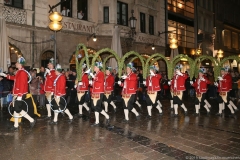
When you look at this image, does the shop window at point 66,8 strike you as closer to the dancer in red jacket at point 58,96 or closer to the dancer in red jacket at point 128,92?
the dancer in red jacket at point 58,96

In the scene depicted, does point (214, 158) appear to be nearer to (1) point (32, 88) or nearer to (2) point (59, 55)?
(1) point (32, 88)

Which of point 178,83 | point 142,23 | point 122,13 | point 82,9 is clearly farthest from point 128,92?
point 142,23

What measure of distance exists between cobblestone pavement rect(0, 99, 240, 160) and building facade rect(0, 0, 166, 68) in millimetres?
6586

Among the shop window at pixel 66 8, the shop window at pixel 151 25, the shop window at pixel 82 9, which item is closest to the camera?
the shop window at pixel 66 8

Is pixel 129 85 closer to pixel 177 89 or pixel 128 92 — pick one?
pixel 128 92

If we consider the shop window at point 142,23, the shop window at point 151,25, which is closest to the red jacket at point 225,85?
the shop window at point 142,23

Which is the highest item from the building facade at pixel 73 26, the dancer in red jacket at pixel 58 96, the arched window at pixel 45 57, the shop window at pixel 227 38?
the shop window at pixel 227 38

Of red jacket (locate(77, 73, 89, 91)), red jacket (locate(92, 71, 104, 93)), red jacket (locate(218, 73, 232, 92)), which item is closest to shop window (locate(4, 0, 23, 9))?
red jacket (locate(77, 73, 89, 91))

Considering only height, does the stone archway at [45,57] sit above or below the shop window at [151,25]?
below

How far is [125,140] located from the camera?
6230 millimetres

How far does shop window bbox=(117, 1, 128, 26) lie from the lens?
19.0 m

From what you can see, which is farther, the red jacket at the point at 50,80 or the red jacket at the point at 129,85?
the red jacket at the point at 50,80

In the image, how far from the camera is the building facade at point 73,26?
44.7 feet

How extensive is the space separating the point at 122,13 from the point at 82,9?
12.2 feet
